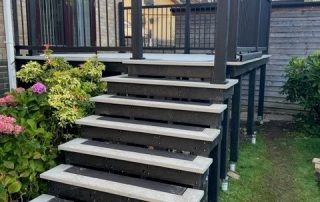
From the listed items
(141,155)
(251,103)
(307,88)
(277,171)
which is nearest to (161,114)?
(141,155)

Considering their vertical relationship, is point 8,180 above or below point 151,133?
below

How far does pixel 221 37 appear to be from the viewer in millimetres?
2793

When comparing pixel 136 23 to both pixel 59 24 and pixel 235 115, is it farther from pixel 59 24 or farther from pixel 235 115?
pixel 59 24

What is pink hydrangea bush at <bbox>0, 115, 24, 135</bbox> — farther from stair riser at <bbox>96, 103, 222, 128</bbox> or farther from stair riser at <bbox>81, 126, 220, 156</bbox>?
stair riser at <bbox>96, 103, 222, 128</bbox>

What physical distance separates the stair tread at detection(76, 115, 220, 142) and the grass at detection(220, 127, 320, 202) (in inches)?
41.8

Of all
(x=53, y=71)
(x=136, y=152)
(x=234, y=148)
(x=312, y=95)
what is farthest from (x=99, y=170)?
(x=312, y=95)

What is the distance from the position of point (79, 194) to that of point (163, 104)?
101cm

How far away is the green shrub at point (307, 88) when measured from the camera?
557cm

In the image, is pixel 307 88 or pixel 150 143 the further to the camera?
pixel 307 88

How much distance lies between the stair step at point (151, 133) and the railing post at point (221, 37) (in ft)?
1.82

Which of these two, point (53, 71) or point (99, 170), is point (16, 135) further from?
point (53, 71)

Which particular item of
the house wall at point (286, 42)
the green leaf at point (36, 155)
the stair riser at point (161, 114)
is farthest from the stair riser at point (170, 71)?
the house wall at point (286, 42)

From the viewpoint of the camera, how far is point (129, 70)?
3.41m

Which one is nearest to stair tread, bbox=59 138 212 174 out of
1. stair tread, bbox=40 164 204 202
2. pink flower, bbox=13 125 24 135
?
stair tread, bbox=40 164 204 202
